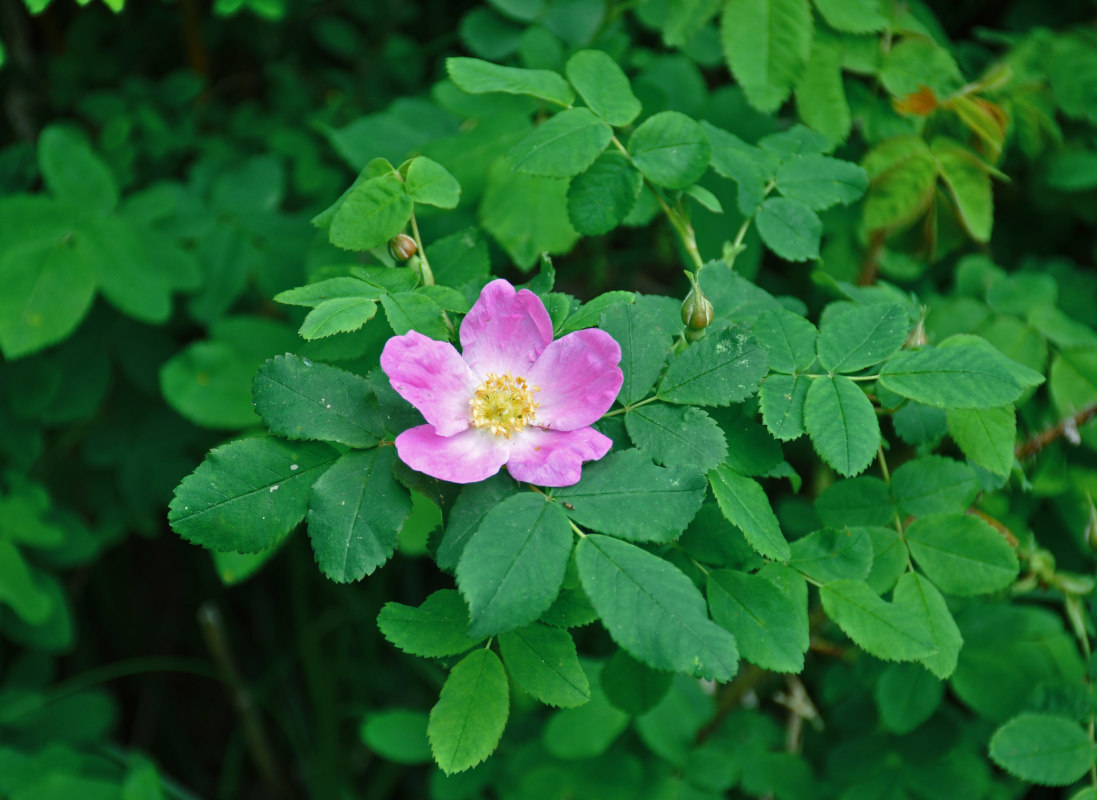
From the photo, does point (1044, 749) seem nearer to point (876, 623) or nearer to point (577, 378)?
point (876, 623)

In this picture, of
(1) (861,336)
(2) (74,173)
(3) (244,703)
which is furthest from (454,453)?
(3) (244,703)

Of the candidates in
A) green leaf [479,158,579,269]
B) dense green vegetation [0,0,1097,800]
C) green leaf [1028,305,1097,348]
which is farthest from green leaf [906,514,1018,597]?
green leaf [479,158,579,269]

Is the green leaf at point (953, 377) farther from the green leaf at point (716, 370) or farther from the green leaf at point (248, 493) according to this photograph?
the green leaf at point (248, 493)

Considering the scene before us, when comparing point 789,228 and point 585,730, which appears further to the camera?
point 585,730

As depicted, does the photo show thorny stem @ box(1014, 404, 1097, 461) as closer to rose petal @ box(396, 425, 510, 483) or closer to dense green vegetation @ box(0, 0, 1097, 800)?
dense green vegetation @ box(0, 0, 1097, 800)

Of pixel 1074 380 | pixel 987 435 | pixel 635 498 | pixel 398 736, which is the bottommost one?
pixel 398 736

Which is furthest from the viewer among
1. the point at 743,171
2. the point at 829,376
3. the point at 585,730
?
the point at 585,730
